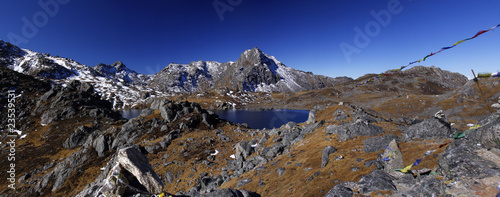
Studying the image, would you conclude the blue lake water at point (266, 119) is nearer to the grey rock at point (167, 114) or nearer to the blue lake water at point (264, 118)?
the blue lake water at point (264, 118)

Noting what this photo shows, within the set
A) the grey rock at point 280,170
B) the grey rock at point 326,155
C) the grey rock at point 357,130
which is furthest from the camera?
the grey rock at point 357,130

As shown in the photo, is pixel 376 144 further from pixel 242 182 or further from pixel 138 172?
pixel 138 172

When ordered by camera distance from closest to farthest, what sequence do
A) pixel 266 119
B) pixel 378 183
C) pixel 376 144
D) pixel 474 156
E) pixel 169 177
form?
pixel 474 156 < pixel 378 183 < pixel 376 144 < pixel 169 177 < pixel 266 119

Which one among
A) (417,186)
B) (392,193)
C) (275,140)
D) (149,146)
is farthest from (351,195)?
(149,146)

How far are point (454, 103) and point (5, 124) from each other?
177m

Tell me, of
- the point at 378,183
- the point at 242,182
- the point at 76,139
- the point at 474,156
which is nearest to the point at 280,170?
the point at 242,182

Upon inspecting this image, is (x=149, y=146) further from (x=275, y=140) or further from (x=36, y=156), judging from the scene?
(x=36, y=156)

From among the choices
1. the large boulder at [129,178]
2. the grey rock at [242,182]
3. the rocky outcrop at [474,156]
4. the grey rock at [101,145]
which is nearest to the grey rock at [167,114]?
the grey rock at [101,145]

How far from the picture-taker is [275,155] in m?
25.4

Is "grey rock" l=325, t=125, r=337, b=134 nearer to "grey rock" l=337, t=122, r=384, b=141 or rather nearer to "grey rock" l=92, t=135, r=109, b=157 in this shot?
"grey rock" l=337, t=122, r=384, b=141

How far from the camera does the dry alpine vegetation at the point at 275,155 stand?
759 centimetres

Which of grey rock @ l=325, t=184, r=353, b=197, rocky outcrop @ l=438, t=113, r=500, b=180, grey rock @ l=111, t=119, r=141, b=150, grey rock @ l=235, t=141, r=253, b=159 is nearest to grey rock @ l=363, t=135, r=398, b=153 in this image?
rocky outcrop @ l=438, t=113, r=500, b=180

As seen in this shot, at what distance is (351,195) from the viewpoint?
956 centimetres

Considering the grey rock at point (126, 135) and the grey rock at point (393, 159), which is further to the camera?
the grey rock at point (126, 135)
